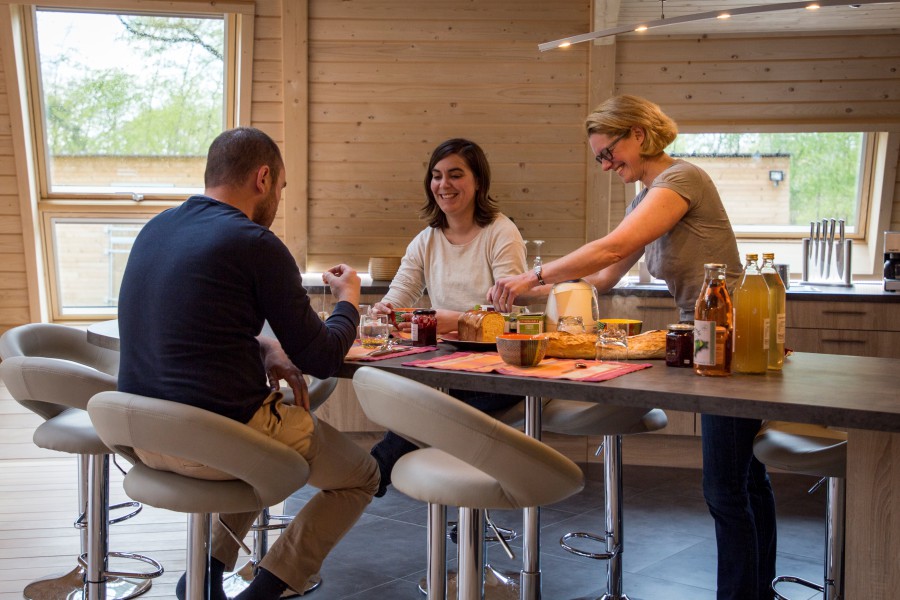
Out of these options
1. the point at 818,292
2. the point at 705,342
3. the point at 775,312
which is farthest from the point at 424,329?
the point at 818,292

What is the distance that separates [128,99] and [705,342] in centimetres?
403

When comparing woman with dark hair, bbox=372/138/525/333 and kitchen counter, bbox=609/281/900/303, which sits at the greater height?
woman with dark hair, bbox=372/138/525/333

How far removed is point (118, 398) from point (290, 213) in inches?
123

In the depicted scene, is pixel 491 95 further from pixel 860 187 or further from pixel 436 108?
pixel 860 187

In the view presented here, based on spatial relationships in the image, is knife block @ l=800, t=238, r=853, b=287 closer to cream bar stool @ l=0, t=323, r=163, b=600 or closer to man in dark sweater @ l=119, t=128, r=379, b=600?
man in dark sweater @ l=119, t=128, r=379, b=600

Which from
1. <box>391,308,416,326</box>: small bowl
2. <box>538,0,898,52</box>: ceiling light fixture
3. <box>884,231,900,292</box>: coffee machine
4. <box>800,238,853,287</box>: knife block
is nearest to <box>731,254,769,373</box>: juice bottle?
<box>391,308,416,326</box>: small bowl

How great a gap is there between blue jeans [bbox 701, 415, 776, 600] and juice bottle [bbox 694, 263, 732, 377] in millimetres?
266

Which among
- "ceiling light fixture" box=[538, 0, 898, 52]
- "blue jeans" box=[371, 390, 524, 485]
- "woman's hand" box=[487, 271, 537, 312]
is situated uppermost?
"ceiling light fixture" box=[538, 0, 898, 52]

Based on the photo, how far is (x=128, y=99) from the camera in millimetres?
5059

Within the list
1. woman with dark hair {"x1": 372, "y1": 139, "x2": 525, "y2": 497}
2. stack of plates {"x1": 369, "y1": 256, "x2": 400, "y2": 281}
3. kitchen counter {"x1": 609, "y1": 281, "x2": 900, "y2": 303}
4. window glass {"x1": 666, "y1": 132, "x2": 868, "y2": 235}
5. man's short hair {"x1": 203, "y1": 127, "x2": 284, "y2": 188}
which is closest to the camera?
man's short hair {"x1": 203, "y1": 127, "x2": 284, "y2": 188}

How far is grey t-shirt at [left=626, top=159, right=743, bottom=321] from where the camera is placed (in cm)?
248

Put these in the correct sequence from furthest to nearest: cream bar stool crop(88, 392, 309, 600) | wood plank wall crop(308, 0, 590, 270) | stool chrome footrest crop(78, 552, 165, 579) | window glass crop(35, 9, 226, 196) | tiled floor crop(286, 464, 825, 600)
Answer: window glass crop(35, 9, 226, 196) < wood plank wall crop(308, 0, 590, 270) < tiled floor crop(286, 464, 825, 600) < stool chrome footrest crop(78, 552, 165, 579) < cream bar stool crop(88, 392, 309, 600)

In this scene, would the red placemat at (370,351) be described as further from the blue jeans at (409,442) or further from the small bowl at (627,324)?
the small bowl at (627,324)

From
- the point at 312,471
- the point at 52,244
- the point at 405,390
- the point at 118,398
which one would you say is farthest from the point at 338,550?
the point at 52,244
